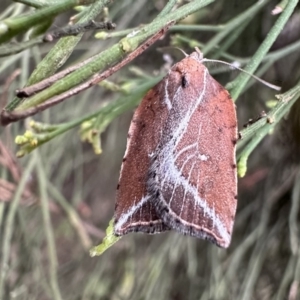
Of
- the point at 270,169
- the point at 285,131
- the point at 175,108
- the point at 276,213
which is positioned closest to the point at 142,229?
the point at 175,108

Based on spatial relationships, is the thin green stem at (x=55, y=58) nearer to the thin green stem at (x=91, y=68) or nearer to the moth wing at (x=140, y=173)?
the thin green stem at (x=91, y=68)

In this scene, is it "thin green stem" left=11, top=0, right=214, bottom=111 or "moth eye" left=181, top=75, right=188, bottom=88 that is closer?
"thin green stem" left=11, top=0, right=214, bottom=111

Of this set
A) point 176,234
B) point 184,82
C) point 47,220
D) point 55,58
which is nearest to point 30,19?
point 55,58

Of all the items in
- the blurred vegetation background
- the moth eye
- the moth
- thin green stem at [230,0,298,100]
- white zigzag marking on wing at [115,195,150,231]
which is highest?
thin green stem at [230,0,298,100]

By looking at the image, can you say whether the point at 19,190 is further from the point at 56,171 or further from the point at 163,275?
the point at 56,171

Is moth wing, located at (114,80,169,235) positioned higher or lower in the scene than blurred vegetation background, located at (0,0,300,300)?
higher

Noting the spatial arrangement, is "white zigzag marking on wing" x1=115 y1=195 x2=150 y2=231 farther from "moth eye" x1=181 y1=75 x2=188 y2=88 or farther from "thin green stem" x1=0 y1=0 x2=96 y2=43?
"thin green stem" x1=0 y1=0 x2=96 y2=43

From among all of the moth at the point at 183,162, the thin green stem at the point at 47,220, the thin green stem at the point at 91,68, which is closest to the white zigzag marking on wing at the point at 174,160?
the moth at the point at 183,162

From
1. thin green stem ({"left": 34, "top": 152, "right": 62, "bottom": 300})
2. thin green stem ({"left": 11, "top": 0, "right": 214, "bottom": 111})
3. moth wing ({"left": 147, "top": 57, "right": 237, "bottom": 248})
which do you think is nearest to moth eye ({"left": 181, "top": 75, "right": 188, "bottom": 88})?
moth wing ({"left": 147, "top": 57, "right": 237, "bottom": 248})
